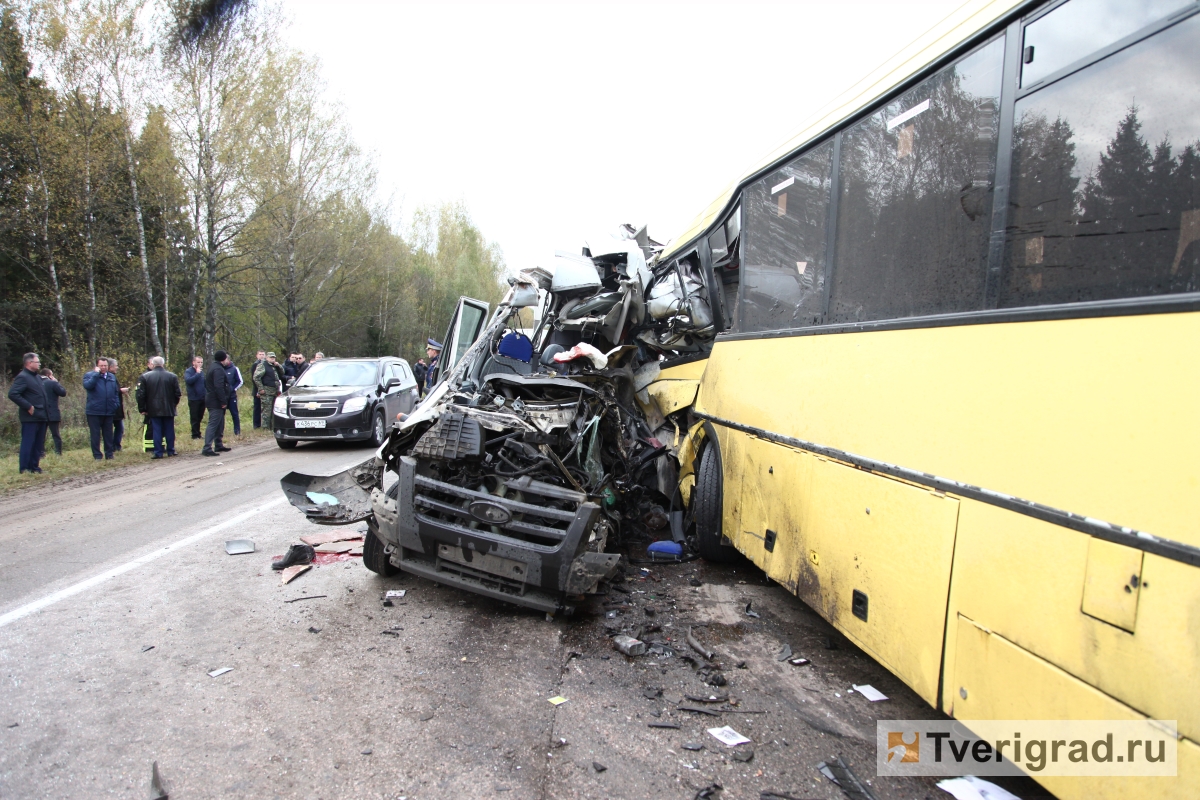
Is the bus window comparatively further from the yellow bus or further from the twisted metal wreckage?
the yellow bus

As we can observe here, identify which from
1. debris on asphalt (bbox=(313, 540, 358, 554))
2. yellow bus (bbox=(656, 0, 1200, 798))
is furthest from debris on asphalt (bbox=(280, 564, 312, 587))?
yellow bus (bbox=(656, 0, 1200, 798))

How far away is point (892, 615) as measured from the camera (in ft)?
8.43

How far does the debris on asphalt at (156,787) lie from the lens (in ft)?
7.02

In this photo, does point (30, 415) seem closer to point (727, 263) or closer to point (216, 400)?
point (216, 400)

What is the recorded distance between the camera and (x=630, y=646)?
11.1ft

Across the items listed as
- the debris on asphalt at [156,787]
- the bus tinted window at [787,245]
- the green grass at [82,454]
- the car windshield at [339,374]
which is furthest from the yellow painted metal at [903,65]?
the green grass at [82,454]

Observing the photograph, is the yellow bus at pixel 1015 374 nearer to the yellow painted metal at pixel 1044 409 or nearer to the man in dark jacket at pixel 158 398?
the yellow painted metal at pixel 1044 409

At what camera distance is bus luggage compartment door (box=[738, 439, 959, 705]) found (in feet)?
7.72

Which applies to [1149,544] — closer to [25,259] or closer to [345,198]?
[25,259]

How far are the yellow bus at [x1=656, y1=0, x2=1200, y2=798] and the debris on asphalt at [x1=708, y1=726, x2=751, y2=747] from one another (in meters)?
0.71

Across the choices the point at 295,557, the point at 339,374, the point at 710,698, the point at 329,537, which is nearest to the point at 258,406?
the point at 339,374

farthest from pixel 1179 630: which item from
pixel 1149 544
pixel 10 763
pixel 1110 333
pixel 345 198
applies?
pixel 345 198

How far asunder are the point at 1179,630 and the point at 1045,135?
159 cm

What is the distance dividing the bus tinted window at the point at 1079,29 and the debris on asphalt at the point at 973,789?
2.61 m
